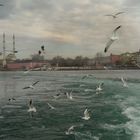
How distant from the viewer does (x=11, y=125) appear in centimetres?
2477

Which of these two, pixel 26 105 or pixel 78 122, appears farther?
pixel 26 105

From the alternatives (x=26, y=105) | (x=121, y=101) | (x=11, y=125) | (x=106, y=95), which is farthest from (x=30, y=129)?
(x=106, y=95)

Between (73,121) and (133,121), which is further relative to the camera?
(73,121)

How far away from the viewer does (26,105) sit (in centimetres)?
3384

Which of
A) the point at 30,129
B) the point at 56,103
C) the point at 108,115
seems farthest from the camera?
the point at 56,103

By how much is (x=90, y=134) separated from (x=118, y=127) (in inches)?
84.9

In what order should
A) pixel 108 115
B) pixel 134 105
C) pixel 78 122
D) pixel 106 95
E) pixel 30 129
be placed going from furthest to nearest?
pixel 106 95
pixel 134 105
pixel 108 115
pixel 78 122
pixel 30 129

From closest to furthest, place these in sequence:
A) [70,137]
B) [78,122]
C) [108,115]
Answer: [70,137] → [78,122] → [108,115]

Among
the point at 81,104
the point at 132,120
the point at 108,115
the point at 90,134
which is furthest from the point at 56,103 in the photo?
the point at 90,134

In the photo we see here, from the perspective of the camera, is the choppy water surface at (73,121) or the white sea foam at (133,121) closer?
the choppy water surface at (73,121)

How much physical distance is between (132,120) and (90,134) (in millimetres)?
4196

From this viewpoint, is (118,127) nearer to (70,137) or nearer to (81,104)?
(70,137)

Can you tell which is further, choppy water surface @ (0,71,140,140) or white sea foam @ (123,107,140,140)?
white sea foam @ (123,107,140,140)

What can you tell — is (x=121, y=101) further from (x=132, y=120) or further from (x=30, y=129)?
(x=30, y=129)
